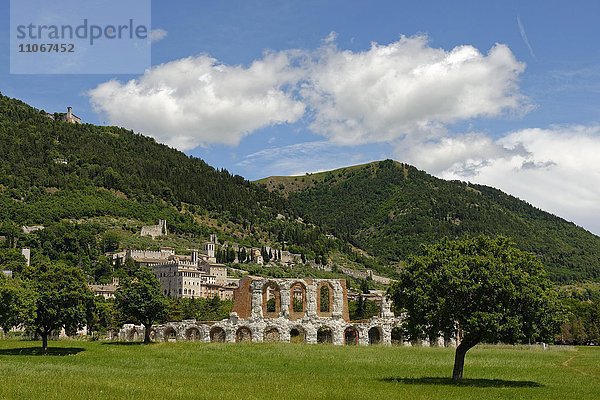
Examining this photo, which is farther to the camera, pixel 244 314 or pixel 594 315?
pixel 594 315

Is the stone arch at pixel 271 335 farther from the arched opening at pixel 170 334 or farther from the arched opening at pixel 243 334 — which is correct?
the arched opening at pixel 170 334

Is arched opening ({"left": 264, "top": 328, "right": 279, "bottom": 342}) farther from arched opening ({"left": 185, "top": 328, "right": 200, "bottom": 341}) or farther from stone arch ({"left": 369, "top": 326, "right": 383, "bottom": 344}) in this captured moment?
stone arch ({"left": 369, "top": 326, "right": 383, "bottom": 344})

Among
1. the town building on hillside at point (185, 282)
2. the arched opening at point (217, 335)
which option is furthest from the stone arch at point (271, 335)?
the town building on hillside at point (185, 282)

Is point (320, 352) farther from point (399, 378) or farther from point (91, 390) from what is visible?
point (91, 390)

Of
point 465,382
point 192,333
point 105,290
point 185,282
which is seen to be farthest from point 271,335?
point 185,282

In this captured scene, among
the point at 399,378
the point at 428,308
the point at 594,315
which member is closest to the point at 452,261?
the point at 428,308

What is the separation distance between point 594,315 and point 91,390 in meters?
95.2

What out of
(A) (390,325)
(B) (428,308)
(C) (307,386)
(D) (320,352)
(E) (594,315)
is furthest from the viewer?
(E) (594,315)

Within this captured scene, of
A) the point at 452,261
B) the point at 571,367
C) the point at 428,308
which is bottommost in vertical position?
the point at 571,367

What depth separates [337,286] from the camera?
77.6 meters

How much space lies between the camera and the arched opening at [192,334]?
254 ft

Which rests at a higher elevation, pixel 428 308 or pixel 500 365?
pixel 428 308

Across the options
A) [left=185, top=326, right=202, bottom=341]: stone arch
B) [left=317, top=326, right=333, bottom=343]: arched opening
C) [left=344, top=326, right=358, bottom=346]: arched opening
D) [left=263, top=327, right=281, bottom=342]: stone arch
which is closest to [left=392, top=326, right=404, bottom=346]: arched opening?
[left=344, top=326, right=358, bottom=346]: arched opening

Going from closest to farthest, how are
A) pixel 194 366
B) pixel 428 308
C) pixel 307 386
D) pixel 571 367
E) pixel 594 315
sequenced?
1. pixel 307 386
2. pixel 428 308
3. pixel 194 366
4. pixel 571 367
5. pixel 594 315
